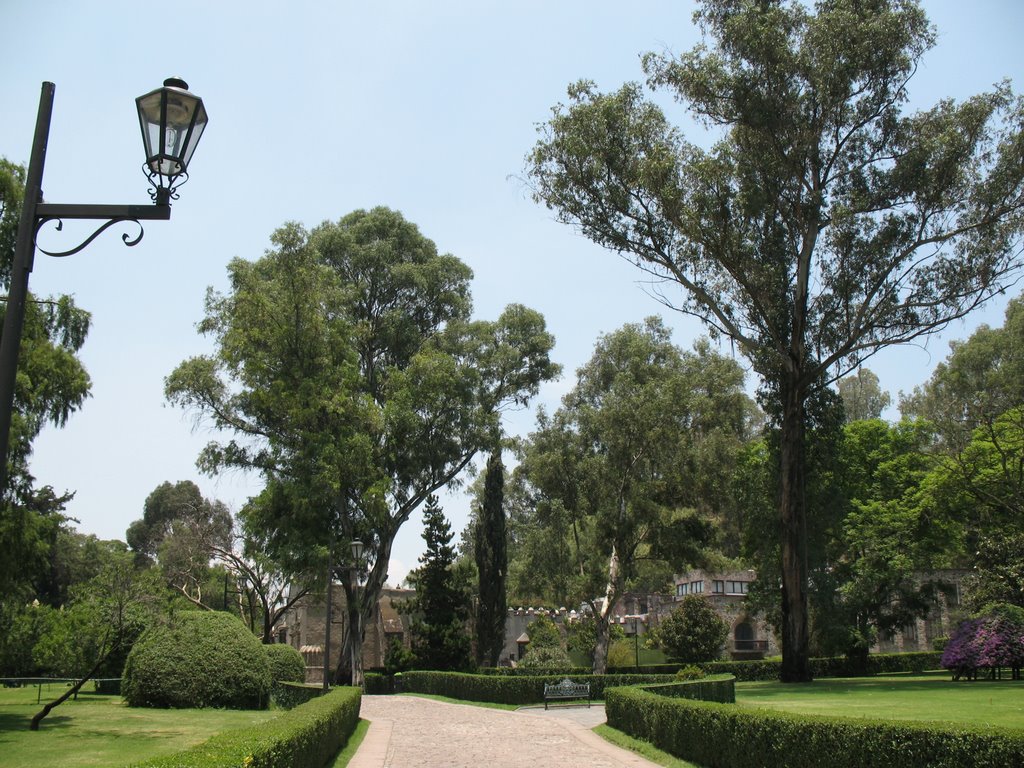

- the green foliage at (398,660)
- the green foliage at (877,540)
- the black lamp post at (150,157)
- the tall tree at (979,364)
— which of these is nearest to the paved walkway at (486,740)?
the black lamp post at (150,157)

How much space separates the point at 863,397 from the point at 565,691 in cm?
5598

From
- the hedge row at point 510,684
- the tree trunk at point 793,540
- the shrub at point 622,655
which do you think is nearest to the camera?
the hedge row at point 510,684

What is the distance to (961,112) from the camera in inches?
1045

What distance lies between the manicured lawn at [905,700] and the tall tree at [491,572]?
606 inches

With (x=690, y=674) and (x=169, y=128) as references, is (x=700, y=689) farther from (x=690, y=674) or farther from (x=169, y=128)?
(x=169, y=128)

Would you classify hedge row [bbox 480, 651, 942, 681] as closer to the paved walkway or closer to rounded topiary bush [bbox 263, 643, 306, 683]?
rounded topiary bush [bbox 263, 643, 306, 683]

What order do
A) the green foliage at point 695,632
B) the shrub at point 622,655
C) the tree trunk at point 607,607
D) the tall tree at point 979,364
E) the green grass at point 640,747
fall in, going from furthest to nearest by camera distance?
the tall tree at point 979,364 < the shrub at point 622,655 < the green foliage at point 695,632 < the tree trunk at point 607,607 < the green grass at point 640,747

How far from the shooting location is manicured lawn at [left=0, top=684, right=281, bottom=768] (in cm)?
1322

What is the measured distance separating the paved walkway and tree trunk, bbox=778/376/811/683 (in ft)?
27.5

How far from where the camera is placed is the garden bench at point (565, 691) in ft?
82.2

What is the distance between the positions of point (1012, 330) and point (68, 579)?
69.0m

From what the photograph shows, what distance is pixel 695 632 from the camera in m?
43.1

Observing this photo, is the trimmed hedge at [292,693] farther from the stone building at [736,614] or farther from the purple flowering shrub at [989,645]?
the stone building at [736,614]

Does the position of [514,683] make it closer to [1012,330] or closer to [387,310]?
[387,310]
